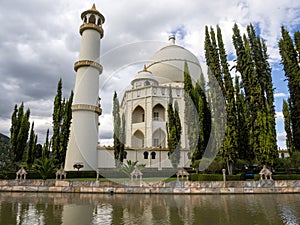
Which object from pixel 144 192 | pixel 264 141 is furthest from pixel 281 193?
pixel 144 192

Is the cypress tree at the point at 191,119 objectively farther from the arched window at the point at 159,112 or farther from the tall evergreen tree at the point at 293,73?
the arched window at the point at 159,112

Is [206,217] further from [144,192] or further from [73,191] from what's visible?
[73,191]

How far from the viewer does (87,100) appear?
2172 cm

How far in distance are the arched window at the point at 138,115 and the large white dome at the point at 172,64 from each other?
17.5 feet

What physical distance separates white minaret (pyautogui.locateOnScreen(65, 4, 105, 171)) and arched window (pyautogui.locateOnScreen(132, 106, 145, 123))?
1150 cm

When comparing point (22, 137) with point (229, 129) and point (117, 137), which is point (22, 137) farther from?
point (229, 129)

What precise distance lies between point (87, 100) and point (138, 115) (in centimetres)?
1358

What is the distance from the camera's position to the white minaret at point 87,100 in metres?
20.9

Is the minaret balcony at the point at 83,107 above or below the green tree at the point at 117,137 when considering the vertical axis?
above

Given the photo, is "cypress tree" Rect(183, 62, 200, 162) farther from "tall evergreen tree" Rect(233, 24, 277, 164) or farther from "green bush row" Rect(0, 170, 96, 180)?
"green bush row" Rect(0, 170, 96, 180)

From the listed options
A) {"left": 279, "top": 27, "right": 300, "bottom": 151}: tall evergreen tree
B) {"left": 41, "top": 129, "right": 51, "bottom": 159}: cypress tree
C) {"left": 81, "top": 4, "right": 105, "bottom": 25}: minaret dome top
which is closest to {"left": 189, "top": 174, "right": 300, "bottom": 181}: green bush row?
{"left": 279, "top": 27, "right": 300, "bottom": 151}: tall evergreen tree

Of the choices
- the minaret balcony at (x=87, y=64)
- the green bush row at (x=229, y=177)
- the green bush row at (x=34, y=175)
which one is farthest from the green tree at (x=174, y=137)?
the minaret balcony at (x=87, y=64)

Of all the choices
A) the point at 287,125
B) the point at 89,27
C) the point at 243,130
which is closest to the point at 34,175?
the point at 89,27

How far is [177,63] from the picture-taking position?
37812 millimetres
